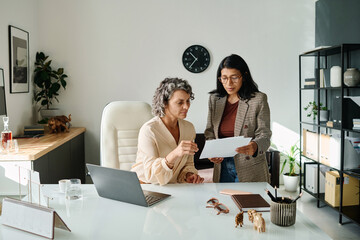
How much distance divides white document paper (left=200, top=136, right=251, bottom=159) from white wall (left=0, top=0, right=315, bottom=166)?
259 centimetres

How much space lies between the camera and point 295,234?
1278mm

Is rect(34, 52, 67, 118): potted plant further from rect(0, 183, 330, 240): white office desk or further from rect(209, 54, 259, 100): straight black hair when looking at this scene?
rect(0, 183, 330, 240): white office desk

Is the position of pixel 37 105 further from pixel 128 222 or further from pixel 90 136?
pixel 128 222

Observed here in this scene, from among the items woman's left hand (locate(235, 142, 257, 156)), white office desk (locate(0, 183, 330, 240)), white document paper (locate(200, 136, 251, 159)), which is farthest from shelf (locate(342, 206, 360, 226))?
white office desk (locate(0, 183, 330, 240))

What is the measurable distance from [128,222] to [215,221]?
13.4 inches

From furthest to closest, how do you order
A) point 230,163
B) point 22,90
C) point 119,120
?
point 22,90 → point 119,120 → point 230,163

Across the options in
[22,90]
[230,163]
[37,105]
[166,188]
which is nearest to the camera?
[166,188]

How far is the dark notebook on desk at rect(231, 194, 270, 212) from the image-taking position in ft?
4.96

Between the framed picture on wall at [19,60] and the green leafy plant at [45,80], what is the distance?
0.16 metres

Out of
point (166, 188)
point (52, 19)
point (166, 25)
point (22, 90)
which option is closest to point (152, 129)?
point (166, 188)

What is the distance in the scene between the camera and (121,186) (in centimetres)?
156

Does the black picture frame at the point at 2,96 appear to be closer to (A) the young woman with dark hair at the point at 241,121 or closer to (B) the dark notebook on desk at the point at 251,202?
(A) the young woman with dark hair at the point at 241,121

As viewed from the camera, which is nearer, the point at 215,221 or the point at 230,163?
the point at 215,221

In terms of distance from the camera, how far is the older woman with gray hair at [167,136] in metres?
1.97
